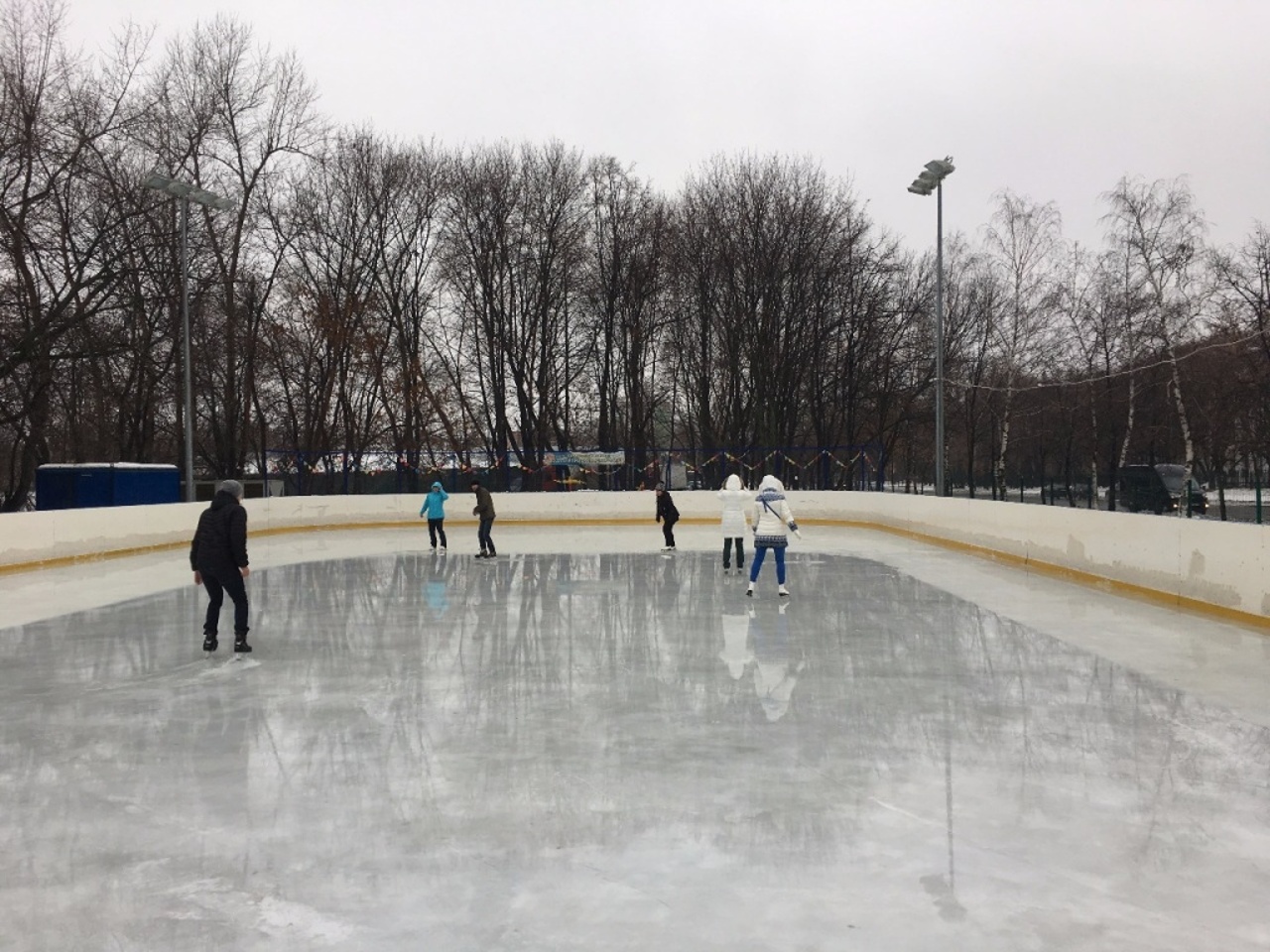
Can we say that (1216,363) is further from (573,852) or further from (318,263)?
(573,852)

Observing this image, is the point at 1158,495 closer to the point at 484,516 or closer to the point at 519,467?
the point at 484,516

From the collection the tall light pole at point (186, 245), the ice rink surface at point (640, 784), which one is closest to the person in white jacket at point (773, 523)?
the ice rink surface at point (640, 784)

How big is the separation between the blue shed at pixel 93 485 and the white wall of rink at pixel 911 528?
1.51 m

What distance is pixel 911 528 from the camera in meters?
26.3

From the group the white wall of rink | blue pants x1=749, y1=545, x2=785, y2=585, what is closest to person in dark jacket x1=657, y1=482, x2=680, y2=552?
the white wall of rink

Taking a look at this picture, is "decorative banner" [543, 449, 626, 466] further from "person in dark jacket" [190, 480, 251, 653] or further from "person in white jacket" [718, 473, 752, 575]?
"person in dark jacket" [190, 480, 251, 653]

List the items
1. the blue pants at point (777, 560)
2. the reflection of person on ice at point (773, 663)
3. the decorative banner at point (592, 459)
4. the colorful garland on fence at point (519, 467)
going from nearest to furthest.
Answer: the reflection of person on ice at point (773, 663)
the blue pants at point (777, 560)
the colorful garland on fence at point (519, 467)
the decorative banner at point (592, 459)

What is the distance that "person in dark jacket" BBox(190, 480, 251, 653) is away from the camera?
1023cm

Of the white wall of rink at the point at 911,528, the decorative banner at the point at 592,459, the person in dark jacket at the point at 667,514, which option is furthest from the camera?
the decorative banner at the point at 592,459

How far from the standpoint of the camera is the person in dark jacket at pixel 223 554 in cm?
1023

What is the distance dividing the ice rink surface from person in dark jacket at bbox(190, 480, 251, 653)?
38 cm

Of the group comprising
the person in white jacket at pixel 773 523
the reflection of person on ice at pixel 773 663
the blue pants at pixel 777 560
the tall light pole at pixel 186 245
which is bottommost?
the reflection of person on ice at pixel 773 663

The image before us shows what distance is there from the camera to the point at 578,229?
1682 inches

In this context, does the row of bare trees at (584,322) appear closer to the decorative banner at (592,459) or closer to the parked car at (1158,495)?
the decorative banner at (592,459)
